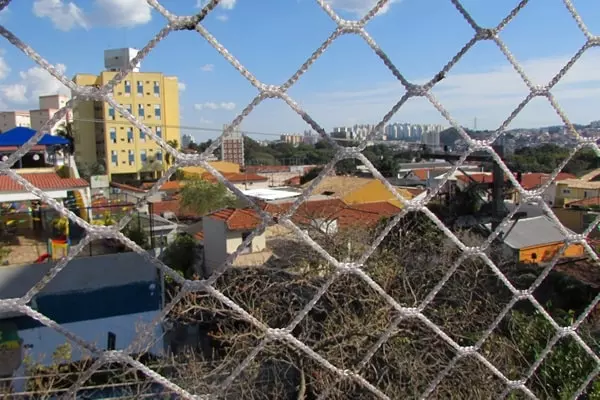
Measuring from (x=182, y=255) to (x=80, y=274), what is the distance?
6.69ft

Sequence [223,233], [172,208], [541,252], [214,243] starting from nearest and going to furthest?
[541,252], [223,233], [214,243], [172,208]

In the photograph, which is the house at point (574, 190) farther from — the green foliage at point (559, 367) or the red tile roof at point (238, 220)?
the green foliage at point (559, 367)

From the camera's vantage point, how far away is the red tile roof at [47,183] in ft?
14.8

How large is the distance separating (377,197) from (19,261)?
17.5ft

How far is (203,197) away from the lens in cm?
1056

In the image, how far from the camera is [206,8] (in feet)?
1.75

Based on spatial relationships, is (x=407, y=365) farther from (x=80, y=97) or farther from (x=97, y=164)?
(x=97, y=164)

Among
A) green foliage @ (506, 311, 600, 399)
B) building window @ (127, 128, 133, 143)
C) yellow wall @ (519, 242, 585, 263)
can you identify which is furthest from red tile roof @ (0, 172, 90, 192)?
building window @ (127, 128, 133, 143)

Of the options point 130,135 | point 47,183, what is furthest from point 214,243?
point 130,135

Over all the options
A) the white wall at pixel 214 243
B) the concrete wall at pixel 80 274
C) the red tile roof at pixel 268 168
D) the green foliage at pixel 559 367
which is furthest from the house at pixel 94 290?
the red tile roof at pixel 268 168

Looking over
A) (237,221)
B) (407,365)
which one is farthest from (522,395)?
(237,221)

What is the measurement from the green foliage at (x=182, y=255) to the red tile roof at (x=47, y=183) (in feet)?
5.78

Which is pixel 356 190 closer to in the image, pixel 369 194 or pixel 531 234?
pixel 369 194

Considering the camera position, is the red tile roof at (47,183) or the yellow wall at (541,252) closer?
the red tile roof at (47,183)
